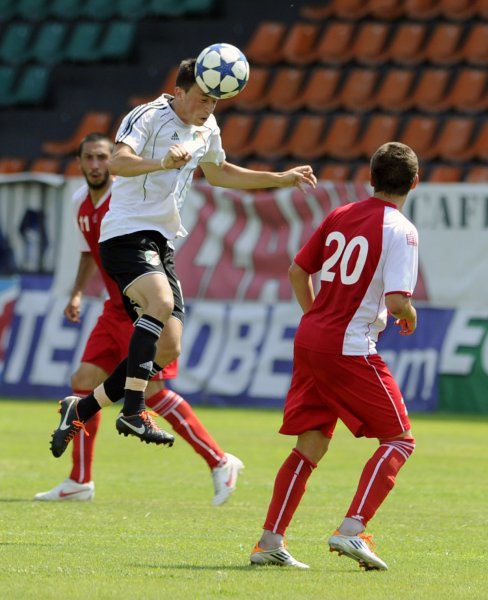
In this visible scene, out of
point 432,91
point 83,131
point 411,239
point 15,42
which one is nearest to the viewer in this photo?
point 411,239

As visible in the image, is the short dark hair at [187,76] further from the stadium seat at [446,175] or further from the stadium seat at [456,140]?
the stadium seat at [456,140]

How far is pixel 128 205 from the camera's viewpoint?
754cm

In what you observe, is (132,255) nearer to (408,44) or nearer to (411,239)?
(411,239)

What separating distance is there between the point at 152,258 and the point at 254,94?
46.2 feet

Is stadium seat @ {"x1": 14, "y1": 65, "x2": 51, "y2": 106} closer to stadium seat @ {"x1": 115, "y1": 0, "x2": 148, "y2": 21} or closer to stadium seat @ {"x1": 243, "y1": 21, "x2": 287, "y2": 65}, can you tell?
stadium seat @ {"x1": 115, "y1": 0, "x2": 148, "y2": 21}

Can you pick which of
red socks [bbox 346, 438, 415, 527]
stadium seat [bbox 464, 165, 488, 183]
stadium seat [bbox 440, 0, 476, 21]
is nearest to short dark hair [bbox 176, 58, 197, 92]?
red socks [bbox 346, 438, 415, 527]

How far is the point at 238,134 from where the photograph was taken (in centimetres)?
2067

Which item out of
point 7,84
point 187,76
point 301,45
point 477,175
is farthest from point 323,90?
point 187,76

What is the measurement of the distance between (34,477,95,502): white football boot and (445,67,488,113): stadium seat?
1184cm

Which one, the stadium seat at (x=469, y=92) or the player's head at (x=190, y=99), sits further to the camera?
the stadium seat at (x=469, y=92)

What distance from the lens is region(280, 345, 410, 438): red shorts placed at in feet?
19.9

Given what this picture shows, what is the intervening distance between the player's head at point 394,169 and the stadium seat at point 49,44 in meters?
18.4

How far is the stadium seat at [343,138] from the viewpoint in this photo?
63.9ft

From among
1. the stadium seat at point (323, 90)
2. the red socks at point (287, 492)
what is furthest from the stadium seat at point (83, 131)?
the red socks at point (287, 492)
